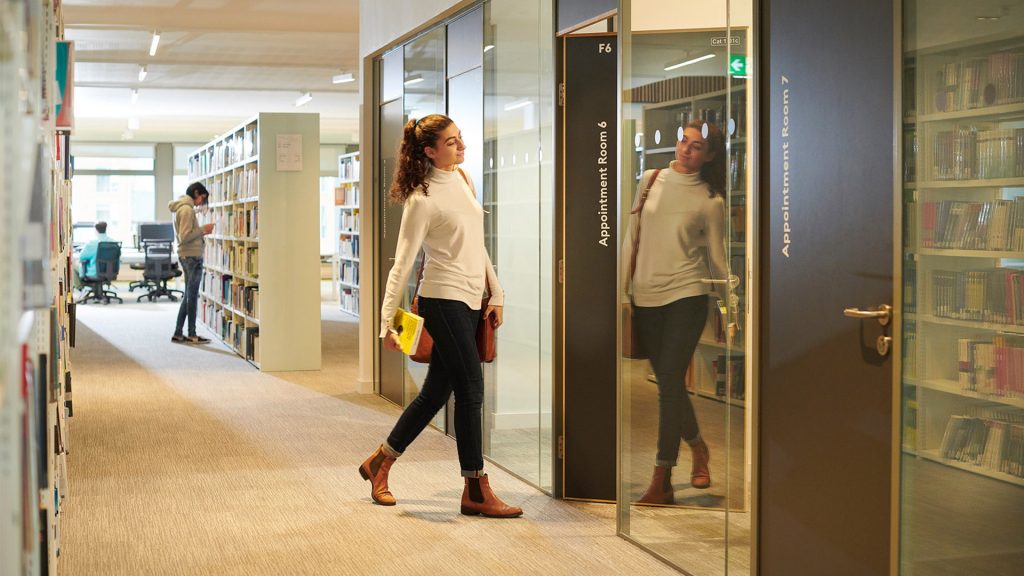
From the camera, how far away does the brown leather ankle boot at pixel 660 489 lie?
12.4ft

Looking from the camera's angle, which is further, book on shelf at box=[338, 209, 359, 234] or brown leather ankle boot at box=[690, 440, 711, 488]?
book on shelf at box=[338, 209, 359, 234]

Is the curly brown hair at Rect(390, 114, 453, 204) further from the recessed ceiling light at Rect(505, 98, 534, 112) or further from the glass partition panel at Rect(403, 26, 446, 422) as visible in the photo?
the glass partition panel at Rect(403, 26, 446, 422)

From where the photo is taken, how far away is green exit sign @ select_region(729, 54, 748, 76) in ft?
10.7

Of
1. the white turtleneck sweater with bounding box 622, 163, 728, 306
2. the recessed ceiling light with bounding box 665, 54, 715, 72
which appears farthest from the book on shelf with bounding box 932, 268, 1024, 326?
the recessed ceiling light with bounding box 665, 54, 715, 72

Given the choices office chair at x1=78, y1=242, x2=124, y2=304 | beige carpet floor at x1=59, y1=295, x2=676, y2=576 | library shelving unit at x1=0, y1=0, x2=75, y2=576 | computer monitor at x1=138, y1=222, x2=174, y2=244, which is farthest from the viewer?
computer monitor at x1=138, y1=222, x2=174, y2=244

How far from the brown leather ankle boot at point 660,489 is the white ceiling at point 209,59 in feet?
20.6

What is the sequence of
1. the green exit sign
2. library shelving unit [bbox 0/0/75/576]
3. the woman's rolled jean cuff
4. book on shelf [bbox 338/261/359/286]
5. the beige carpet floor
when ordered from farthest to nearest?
1. book on shelf [bbox 338/261/359/286]
2. the woman's rolled jean cuff
3. the beige carpet floor
4. the green exit sign
5. library shelving unit [bbox 0/0/75/576]

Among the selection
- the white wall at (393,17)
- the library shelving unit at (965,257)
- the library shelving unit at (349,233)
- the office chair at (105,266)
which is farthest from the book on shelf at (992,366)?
the office chair at (105,266)

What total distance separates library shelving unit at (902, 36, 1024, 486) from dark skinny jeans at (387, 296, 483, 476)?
1.92 meters

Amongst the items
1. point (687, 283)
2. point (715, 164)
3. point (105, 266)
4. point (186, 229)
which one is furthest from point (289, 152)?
point (105, 266)

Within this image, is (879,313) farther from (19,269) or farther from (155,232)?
(155,232)

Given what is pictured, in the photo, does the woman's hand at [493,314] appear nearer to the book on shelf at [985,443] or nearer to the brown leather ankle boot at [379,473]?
the brown leather ankle boot at [379,473]

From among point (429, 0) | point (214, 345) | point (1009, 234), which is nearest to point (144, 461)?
point (429, 0)

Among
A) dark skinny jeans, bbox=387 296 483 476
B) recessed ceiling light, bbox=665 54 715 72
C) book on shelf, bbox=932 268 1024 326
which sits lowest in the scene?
dark skinny jeans, bbox=387 296 483 476
